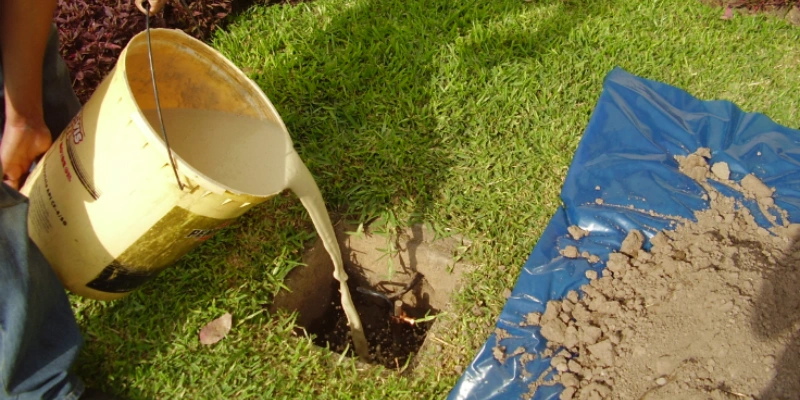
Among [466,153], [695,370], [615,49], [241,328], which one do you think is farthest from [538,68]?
[241,328]

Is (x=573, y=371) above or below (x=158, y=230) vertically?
below

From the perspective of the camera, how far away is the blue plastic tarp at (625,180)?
2.33m

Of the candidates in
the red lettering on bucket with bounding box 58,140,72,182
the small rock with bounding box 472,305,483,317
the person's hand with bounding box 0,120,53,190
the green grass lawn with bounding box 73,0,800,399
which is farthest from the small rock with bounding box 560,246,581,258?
the person's hand with bounding box 0,120,53,190

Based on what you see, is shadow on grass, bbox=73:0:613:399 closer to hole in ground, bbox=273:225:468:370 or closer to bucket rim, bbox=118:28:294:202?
hole in ground, bbox=273:225:468:370

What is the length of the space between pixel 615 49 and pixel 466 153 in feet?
3.81

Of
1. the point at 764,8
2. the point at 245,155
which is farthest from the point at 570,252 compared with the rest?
the point at 764,8

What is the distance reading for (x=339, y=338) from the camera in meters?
2.85

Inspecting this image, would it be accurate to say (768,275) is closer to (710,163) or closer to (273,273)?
(710,163)

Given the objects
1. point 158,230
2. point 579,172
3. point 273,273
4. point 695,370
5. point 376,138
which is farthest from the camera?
point 376,138

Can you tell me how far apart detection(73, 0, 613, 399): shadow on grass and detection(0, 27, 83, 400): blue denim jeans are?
0.83 ft

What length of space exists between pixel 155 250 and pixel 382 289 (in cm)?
113

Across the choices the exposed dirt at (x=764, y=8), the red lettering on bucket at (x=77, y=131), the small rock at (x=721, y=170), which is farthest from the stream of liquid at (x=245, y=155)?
the exposed dirt at (x=764, y=8)

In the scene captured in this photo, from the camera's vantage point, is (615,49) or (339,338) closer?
(339,338)

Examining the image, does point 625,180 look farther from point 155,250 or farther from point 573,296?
point 155,250
